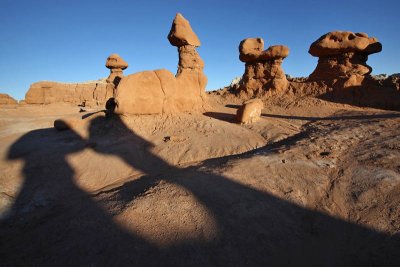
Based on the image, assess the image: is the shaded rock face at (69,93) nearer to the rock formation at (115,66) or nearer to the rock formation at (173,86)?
the rock formation at (115,66)

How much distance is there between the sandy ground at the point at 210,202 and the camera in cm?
226

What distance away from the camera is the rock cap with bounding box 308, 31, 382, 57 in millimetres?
8562

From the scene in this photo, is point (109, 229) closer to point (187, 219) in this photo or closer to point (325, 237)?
point (187, 219)

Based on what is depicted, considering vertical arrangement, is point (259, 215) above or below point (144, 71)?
below

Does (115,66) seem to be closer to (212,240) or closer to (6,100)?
(6,100)

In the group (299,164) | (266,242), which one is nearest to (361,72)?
(299,164)

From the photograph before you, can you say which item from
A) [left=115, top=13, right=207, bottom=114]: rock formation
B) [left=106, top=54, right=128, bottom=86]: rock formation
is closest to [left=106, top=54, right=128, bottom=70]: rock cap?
[left=106, top=54, right=128, bottom=86]: rock formation

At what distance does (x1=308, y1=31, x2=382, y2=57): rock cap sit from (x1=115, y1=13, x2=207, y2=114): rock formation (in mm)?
4432

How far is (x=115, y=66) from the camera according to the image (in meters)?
18.1

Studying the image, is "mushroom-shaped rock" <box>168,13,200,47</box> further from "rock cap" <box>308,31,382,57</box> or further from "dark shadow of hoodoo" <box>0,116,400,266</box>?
"dark shadow of hoodoo" <box>0,116,400,266</box>

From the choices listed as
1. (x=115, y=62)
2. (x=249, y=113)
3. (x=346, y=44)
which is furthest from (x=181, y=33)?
(x=115, y=62)

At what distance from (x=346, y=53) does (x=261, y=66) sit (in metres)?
3.11

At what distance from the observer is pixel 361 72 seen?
28.5 ft

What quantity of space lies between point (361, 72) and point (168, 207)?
879 cm
